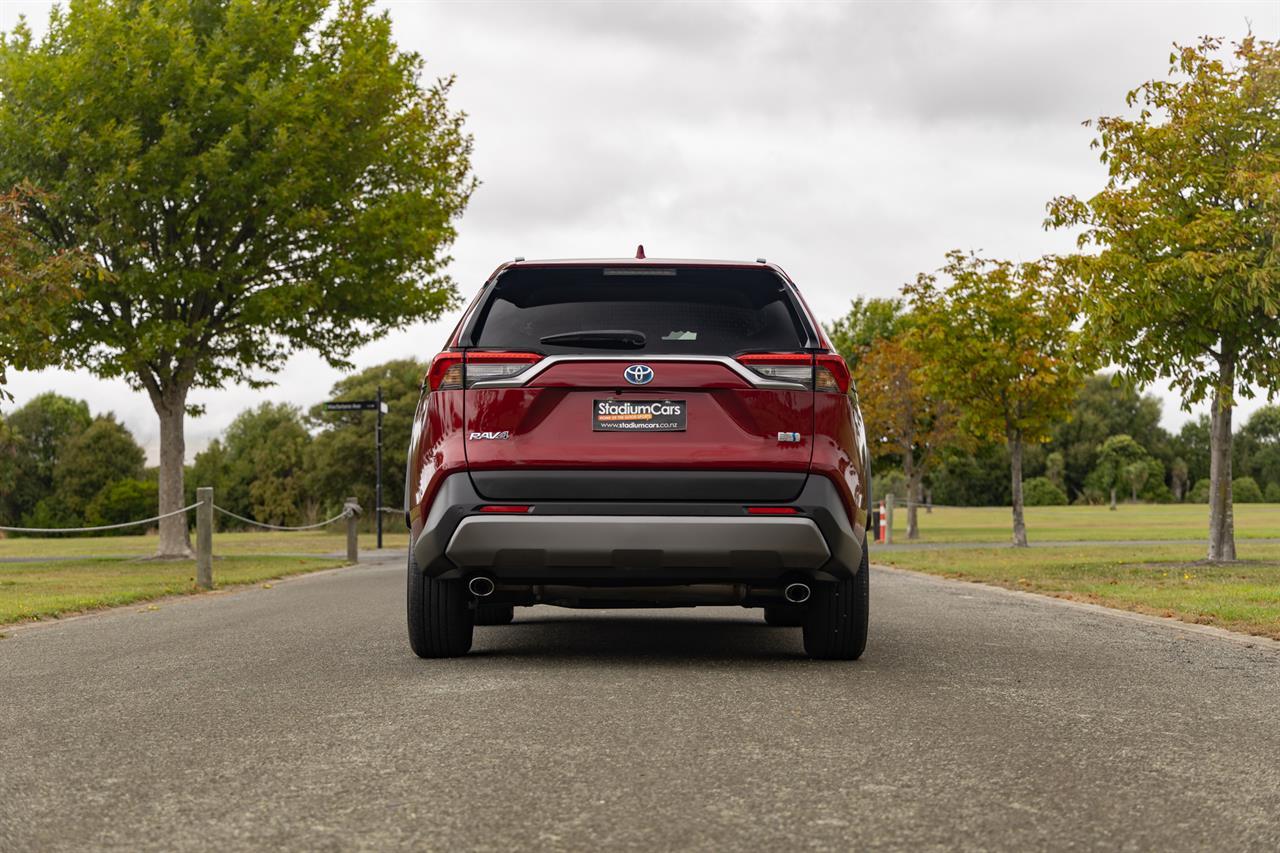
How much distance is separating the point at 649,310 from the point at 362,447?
189 feet

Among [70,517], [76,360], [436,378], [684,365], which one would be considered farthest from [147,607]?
[70,517]

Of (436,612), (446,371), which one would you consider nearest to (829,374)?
(446,371)

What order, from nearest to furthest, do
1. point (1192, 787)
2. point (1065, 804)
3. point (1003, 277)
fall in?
point (1065, 804), point (1192, 787), point (1003, 277)

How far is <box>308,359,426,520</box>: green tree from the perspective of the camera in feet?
202

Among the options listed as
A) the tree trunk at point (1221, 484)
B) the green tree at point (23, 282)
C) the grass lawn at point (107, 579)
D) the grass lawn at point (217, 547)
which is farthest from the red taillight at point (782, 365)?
the grass lawn at point (217, 547)

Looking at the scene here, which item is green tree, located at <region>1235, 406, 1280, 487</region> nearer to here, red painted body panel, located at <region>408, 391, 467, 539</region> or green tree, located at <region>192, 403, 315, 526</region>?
green tree, located at <region>192, 403, 315, 526</region>

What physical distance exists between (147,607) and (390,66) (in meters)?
14.3

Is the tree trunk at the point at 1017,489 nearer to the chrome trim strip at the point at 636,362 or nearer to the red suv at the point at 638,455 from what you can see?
the red suv at the point at 638,455

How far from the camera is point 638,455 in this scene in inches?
236

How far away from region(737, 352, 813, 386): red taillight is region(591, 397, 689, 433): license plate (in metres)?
0.40

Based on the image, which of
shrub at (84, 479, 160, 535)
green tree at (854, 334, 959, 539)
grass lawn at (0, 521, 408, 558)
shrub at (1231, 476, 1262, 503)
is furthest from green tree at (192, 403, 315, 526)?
shrub at (1231, 476, 1262, 503)

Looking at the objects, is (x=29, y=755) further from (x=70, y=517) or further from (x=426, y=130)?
(x=70, y=517)

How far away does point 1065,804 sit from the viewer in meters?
3.63

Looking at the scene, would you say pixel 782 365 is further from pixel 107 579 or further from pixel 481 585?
pixel 107 579
